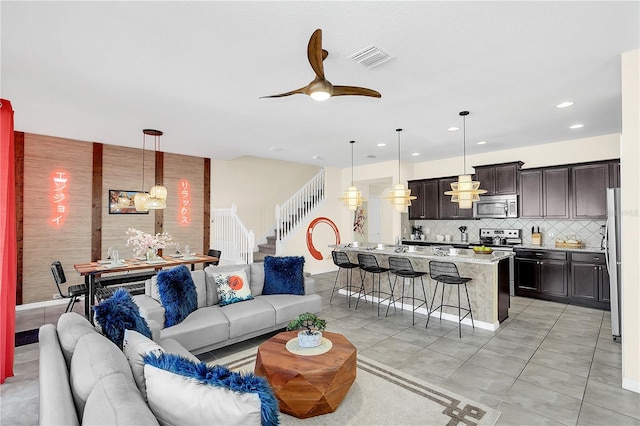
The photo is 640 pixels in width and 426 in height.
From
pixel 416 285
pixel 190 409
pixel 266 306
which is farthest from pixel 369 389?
pixel 416 285

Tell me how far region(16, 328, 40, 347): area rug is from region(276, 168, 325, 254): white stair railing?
175 inches

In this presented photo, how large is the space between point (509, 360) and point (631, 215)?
6.11 feet

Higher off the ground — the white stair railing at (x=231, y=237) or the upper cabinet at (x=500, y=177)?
the upper cabinet at (x=500, y=177)

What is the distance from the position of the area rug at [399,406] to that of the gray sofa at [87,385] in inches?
58.7

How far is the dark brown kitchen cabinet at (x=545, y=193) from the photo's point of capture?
18.9 feet

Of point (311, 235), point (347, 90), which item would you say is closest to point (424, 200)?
point (311, 235)

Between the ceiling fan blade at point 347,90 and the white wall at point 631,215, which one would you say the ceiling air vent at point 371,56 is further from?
the white wall at point 631,215

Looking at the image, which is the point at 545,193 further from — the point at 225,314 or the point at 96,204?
the point at 96,204

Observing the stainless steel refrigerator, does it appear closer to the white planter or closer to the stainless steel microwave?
the stainless steel microwave

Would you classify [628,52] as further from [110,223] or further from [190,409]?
[110,223]

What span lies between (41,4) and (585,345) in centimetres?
626

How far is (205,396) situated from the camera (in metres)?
1.20

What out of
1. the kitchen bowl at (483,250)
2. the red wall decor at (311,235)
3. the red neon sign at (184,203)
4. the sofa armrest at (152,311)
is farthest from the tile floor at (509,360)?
the red wall decor at (311,235)

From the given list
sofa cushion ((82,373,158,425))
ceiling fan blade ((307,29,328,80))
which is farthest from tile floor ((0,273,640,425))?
ceiling fan blade ((307,29,328,80))
